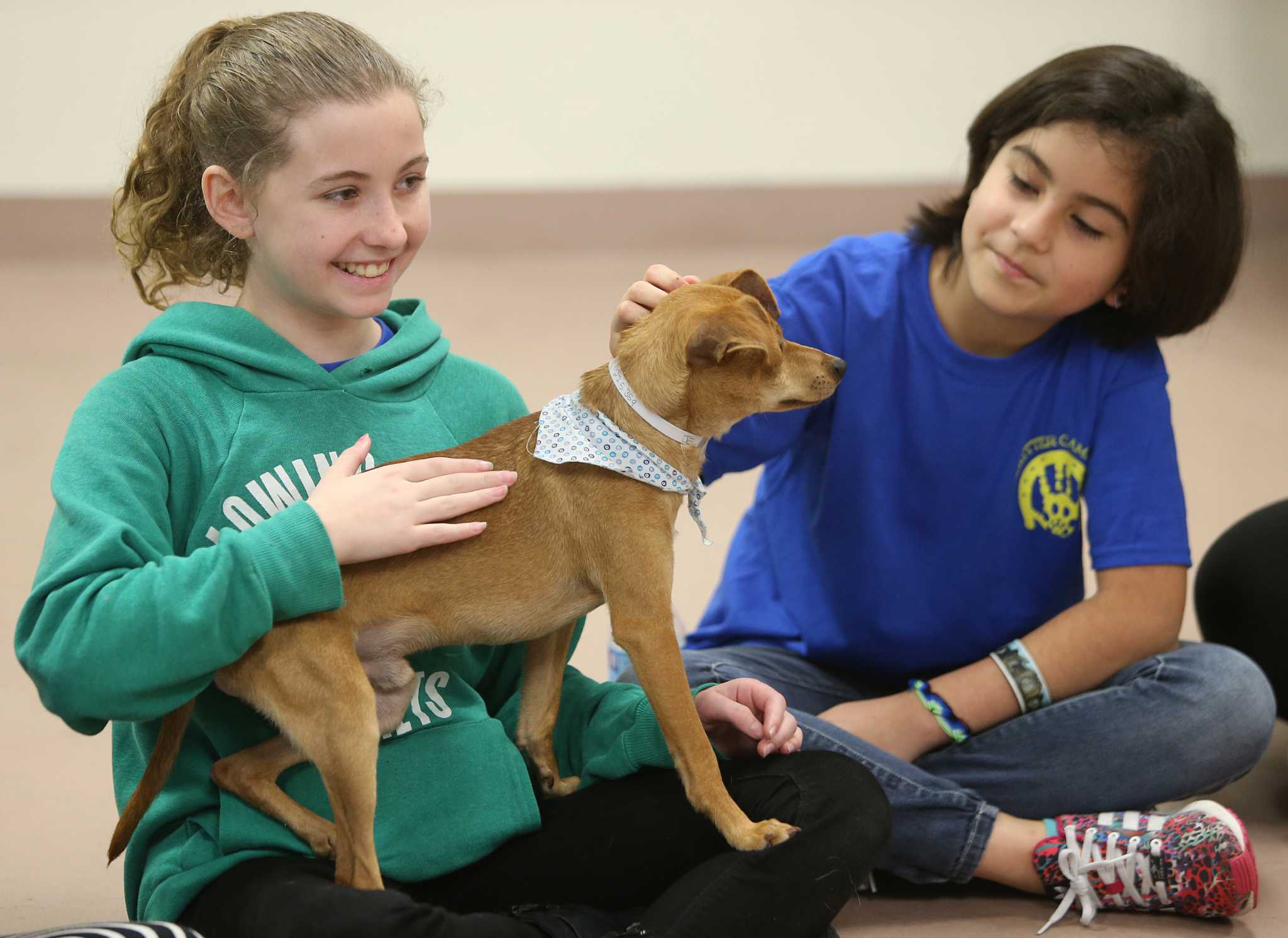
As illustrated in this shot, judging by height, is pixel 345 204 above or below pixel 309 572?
above

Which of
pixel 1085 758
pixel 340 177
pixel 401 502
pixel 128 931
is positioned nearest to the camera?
pixel 128 931

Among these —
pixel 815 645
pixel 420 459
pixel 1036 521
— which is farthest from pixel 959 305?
pixel 420 459

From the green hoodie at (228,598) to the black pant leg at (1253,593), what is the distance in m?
1.30

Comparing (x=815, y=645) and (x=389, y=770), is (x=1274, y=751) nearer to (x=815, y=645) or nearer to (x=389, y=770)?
(x=815, y=645)

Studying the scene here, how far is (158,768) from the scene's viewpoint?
1520mm

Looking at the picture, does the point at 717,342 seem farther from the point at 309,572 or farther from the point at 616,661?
the point at 616,661

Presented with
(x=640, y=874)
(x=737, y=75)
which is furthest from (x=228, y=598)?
(x=737, y=75)

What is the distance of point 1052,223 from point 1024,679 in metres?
0.72

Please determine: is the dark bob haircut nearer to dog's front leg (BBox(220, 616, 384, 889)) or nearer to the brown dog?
the brown dog

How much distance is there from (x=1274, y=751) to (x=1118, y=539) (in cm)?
72

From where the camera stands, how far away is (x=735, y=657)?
2260 mm

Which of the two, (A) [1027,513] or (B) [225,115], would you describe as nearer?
(B) [225,115]

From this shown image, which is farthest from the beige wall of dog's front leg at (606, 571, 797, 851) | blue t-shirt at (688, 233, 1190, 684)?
dog's front leg at (606, 571, 797, 851)

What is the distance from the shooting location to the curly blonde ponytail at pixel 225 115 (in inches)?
62.7
